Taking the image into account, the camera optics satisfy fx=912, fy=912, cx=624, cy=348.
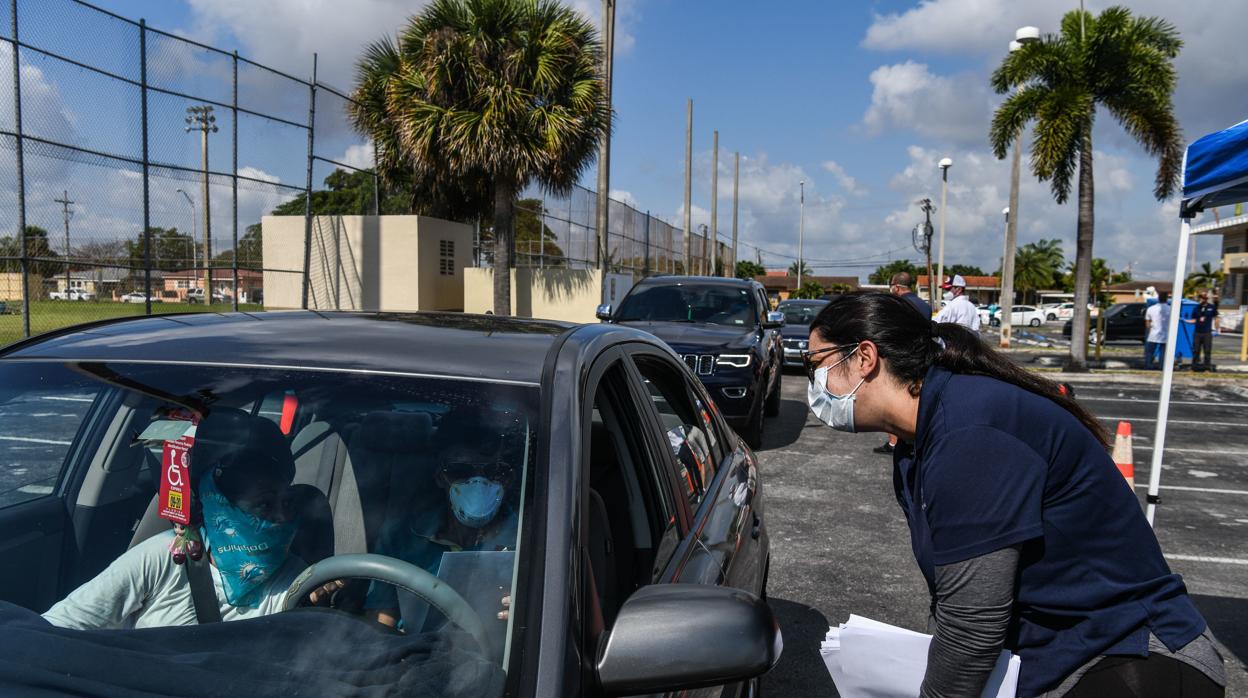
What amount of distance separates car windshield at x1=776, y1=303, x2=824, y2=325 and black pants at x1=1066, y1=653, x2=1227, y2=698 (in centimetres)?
1738

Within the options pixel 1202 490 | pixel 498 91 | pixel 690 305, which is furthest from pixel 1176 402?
pixel 498 91

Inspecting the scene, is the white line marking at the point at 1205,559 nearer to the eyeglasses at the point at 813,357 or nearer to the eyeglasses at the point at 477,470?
the eyeglasses at the point at 813,357

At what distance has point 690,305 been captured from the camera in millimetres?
10477

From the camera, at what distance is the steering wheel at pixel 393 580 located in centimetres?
165

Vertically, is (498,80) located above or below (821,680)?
above

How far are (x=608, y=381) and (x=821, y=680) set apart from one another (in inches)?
90.1

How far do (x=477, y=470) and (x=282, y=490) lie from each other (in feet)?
1.58

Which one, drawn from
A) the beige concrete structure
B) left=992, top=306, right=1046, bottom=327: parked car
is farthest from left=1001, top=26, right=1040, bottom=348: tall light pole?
left=992, top=306, right=1046, bottom=327: parked car

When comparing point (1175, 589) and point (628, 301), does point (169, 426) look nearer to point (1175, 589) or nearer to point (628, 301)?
point (1175, 589)

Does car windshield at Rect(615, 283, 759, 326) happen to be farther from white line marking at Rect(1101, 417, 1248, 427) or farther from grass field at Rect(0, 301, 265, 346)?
white line marking at Rect(1101, 417, 1248, 427)

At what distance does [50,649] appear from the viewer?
1567mm

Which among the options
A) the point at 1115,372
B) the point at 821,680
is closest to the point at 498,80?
the point at 1115,372

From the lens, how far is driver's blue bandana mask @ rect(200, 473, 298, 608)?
1.87 meters

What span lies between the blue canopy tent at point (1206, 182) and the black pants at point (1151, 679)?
334cm
